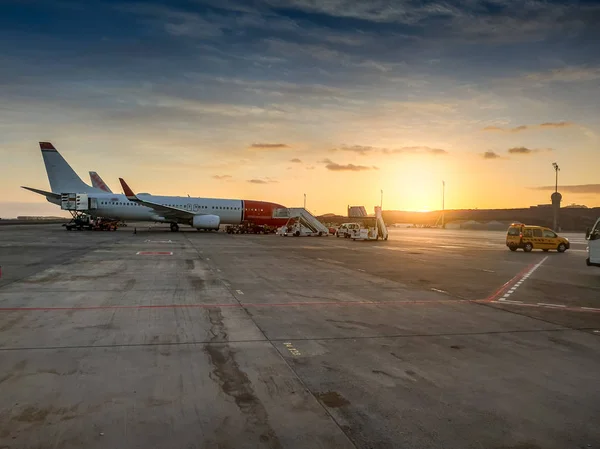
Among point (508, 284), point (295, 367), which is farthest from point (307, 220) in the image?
point (295, 367)

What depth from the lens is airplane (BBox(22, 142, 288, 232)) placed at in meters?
56.7

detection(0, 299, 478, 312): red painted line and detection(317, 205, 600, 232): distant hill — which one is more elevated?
detection(317, 205, 600, 232): distant hill

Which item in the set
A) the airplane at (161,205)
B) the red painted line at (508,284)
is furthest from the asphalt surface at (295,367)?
the airplane at (161,205)

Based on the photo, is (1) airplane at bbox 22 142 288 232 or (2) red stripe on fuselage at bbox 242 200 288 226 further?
(2) red stripe on fuselage at bbox 242 200 288 226

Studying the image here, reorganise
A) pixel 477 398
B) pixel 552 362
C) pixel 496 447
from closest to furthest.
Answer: pixel 496 447 < pixel 477 398 < pixel 552 362

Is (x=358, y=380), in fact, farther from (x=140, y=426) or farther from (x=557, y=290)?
(x=557, y=290)

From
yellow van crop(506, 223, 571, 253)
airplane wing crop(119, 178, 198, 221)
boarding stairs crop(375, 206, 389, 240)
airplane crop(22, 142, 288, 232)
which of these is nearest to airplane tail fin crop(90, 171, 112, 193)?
airplane crop(22, 142, 288, 232)

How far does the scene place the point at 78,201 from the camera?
57.4 m

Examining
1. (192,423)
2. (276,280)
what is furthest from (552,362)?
(276,280)

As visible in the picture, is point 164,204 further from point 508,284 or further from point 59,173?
point 508,284

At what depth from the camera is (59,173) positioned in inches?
2365

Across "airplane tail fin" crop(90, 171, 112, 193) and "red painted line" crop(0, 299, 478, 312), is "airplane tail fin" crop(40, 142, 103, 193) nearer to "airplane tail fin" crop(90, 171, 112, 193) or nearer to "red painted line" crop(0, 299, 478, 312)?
"airplane tail fin" crop(90, 171, 112, 193)

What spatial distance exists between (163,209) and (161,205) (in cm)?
53

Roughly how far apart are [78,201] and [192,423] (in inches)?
2325
